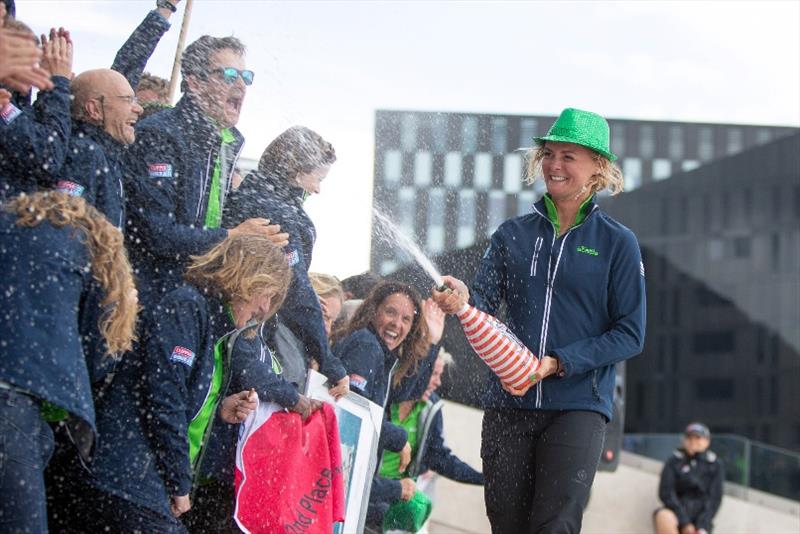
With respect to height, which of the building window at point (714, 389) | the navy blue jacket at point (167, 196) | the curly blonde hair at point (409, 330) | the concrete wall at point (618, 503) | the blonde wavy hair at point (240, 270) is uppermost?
the navy blue jacket at point (167, 196)

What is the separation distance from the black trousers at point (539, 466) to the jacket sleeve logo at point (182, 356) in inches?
45.0

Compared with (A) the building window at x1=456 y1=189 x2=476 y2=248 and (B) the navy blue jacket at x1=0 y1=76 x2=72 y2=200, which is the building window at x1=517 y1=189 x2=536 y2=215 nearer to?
(A) the building window at x1=456 y1=189 x2=476 y2=248

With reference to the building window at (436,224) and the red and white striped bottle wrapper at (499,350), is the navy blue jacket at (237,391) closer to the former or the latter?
the red and white striped bottle wrapper at (499,350)

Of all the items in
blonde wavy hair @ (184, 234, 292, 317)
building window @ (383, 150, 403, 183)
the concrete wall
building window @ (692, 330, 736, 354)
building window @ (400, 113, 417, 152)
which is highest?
building window @ (400, 113, 417, 152)

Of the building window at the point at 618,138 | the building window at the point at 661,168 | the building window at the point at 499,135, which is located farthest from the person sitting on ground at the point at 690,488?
the building window at the point at 618,138

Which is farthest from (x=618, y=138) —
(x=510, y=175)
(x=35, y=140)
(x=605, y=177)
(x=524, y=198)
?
(x=35, y=140)

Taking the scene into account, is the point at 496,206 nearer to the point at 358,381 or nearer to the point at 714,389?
the point at 714,389

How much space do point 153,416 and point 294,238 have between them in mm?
1277

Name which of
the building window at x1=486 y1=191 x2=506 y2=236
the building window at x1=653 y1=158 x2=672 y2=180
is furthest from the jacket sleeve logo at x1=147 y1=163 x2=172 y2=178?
the building window at x1=653 y1=158 x2=672 y2=180

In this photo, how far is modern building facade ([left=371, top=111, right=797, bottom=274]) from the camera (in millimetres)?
14742

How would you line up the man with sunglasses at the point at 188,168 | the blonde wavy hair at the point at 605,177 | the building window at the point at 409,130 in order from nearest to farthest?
the man with sunglasses at the point at 188,168
the blonde wavy hair at the point at 605,177
the building window at the point at 409,130

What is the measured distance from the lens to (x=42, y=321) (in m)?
4.20

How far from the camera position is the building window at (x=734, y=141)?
47.3 metres

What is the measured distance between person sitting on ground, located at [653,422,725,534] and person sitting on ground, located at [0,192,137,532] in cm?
917
